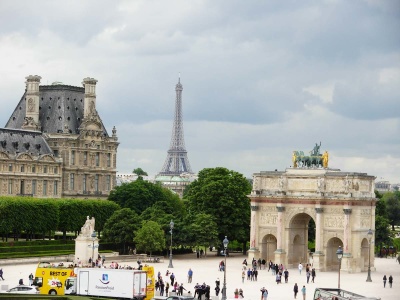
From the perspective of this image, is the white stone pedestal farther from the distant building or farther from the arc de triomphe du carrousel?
the distant building

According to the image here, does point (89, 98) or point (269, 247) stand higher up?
point (89, 98)

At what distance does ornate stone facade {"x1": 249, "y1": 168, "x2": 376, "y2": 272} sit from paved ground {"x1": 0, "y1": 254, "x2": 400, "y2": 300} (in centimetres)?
213

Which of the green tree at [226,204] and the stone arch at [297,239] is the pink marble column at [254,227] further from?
the green tree at [226,204]

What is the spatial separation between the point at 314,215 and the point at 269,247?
19.8 feet

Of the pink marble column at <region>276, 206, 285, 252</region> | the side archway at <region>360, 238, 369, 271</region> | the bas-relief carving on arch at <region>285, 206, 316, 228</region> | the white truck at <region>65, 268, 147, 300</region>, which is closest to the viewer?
the white truck at <region>65, 268, 147, 300</region>

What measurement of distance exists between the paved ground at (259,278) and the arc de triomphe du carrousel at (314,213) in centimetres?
209

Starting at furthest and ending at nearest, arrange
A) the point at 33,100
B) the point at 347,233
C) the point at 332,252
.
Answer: the point at 33,100 < the point at 332,252 < the point at 347,233

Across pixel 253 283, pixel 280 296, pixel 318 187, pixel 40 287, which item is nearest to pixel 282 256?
pixel 318 187

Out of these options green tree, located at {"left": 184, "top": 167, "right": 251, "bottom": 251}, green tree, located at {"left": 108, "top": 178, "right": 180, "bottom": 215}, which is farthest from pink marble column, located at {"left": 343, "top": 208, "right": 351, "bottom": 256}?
green tree, located at {"left": 108, "top": 178, "right": 180, "bottom": 215}

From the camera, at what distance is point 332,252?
86.2 metres

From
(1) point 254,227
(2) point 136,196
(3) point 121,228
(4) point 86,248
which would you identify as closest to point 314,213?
(1) point 254,227

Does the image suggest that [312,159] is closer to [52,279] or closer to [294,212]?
[294,212]

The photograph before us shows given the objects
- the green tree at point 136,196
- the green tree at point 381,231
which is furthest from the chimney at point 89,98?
the green tree at point 381,231

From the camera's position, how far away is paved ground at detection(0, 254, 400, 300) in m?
65.7
